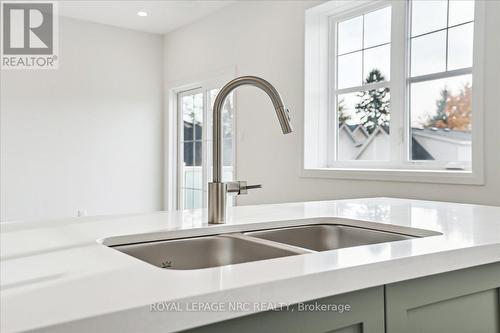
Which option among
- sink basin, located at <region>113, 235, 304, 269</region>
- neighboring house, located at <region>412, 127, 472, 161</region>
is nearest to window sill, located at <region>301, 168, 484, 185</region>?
neighboring house, located at <region>412, 127, 472, 161</region>

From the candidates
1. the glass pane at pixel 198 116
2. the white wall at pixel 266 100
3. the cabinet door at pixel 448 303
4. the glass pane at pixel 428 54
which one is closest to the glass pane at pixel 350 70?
the white wall at pixel 266 100

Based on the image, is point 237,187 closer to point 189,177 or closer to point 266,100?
point 266,100

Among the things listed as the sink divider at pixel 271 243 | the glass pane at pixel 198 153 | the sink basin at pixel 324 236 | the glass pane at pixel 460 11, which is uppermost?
the glass pane at pixel 460 11

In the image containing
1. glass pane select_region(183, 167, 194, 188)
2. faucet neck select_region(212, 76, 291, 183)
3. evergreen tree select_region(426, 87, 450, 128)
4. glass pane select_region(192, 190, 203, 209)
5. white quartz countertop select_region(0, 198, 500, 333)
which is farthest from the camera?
glass pane select_region(183, 167, 194, 188)

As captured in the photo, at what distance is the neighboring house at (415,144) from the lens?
252 cm

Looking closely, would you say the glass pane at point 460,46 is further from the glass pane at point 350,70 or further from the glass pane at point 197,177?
the glass pane at point 197,177

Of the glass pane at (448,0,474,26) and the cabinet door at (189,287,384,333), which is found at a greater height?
the glass pane at (448,0,474,26)

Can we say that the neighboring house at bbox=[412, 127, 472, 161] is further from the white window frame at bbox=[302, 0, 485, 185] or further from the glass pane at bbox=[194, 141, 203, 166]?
the glass pane at bbox=[194, 141, 203, 166]

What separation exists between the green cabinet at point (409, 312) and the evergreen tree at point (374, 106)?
222cm

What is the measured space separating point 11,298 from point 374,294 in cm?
52

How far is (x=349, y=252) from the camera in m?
0.76

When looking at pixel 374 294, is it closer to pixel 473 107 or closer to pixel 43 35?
pixel 473 107

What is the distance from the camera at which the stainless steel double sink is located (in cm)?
96

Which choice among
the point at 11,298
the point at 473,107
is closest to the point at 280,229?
the point at 11,298
